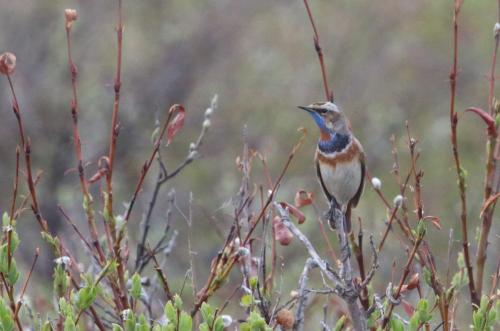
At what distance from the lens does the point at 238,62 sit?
12.0 meters

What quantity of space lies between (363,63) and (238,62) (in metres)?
1.40

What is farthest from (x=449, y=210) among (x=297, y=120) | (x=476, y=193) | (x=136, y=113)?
(x=136, y=113)

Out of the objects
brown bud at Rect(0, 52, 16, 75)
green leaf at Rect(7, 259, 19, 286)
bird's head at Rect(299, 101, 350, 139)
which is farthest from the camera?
bird's head at Rect(299, 101, 350, 139)

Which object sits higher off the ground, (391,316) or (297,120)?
(297,120)

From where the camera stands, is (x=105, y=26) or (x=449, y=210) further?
(x=105, y=26)

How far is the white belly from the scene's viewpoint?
174 inches

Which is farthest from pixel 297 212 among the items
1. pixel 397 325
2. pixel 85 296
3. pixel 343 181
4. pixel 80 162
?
pixel 343 181

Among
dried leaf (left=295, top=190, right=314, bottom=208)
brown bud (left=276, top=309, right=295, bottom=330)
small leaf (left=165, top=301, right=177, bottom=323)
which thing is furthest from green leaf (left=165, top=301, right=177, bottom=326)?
dried leaf (left=295, top=190, right=314, bottom=208)

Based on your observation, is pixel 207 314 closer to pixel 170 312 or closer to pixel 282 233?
pixel 170 312

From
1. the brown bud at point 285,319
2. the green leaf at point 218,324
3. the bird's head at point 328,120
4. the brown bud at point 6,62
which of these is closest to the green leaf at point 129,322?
the green leaf at point 218,324

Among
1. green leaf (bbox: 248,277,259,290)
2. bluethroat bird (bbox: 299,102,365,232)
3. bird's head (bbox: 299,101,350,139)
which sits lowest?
green leaf (bbox: 248,277,259,290)

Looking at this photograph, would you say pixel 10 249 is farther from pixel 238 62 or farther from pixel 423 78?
pixel 423 78

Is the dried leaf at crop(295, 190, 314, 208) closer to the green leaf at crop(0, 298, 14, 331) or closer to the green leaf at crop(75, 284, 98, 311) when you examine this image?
the green leaf at crop(75, 284, 98, 311)

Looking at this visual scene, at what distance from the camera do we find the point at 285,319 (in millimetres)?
3189
